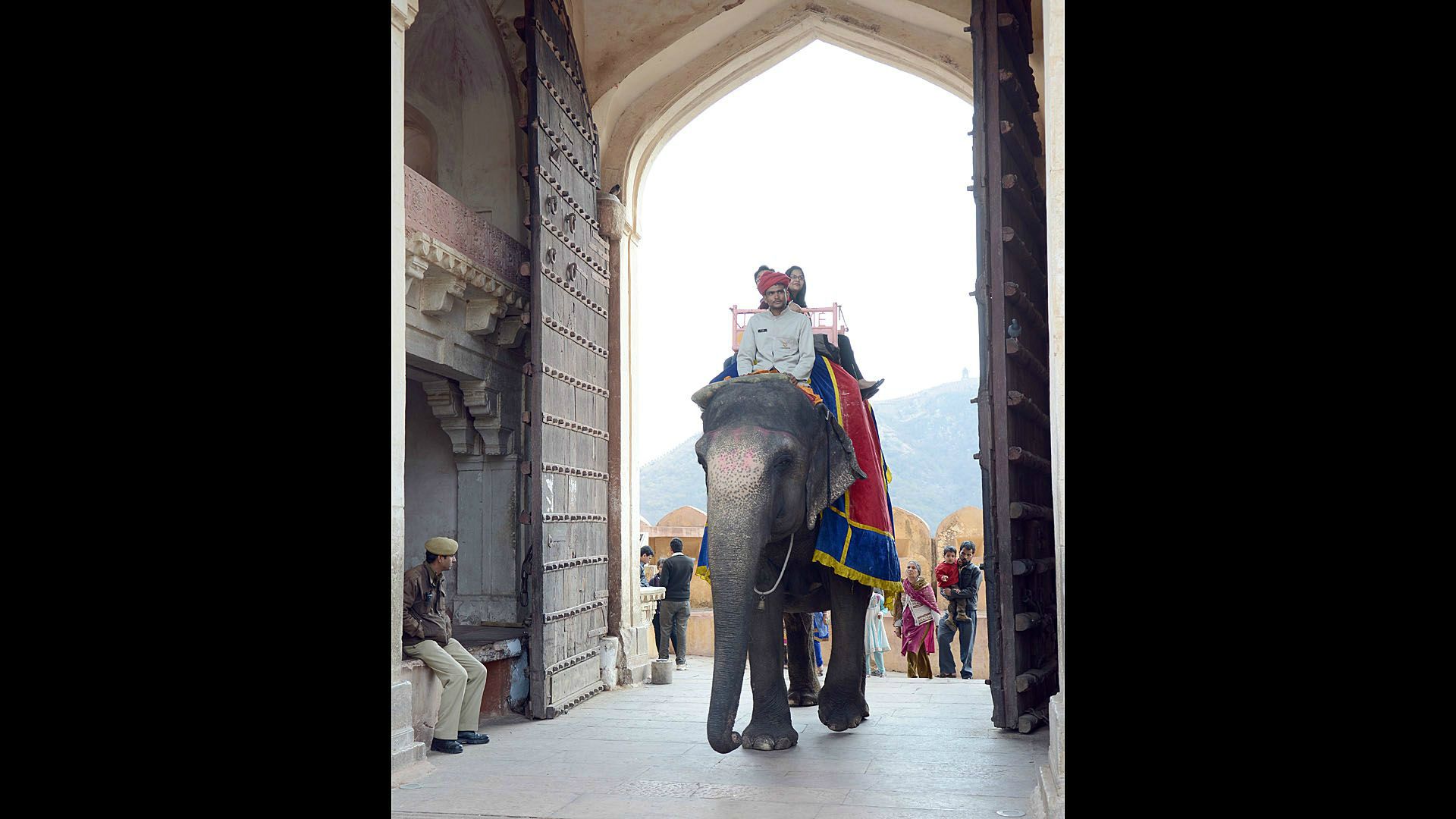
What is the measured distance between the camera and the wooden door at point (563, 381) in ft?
26.0

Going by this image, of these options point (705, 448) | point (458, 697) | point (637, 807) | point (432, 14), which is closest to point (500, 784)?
point (637, 807)

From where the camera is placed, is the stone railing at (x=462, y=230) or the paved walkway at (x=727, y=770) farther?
the stone railing at (x=462, y=230)

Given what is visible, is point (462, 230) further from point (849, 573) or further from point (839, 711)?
point (839, 711)

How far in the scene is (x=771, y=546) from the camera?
648 centimetres

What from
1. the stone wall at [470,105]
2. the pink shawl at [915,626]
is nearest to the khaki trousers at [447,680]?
the stone wall at [470,105]

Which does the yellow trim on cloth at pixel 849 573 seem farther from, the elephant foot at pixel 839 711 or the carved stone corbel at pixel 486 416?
the carved stone corbel at pixel 486 416

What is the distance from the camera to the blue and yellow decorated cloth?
6480 mm

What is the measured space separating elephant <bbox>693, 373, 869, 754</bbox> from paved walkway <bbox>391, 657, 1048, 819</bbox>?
9.7 inches

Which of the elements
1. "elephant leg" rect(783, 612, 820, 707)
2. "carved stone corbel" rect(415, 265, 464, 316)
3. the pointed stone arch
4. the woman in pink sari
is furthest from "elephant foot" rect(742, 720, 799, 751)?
the woman in pink sari

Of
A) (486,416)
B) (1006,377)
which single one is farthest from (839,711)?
(486,416)

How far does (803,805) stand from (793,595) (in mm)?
2043

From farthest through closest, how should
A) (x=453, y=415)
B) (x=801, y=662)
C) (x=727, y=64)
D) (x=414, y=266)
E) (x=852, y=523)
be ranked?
→ (x=727, y=64)
(x=453, y=415)
(x=801, y=662)
(x=414, y=266)
(x=852, y=523)

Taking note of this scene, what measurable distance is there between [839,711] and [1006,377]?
2061 millimetres

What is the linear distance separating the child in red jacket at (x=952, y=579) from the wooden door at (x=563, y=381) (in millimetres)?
3058
